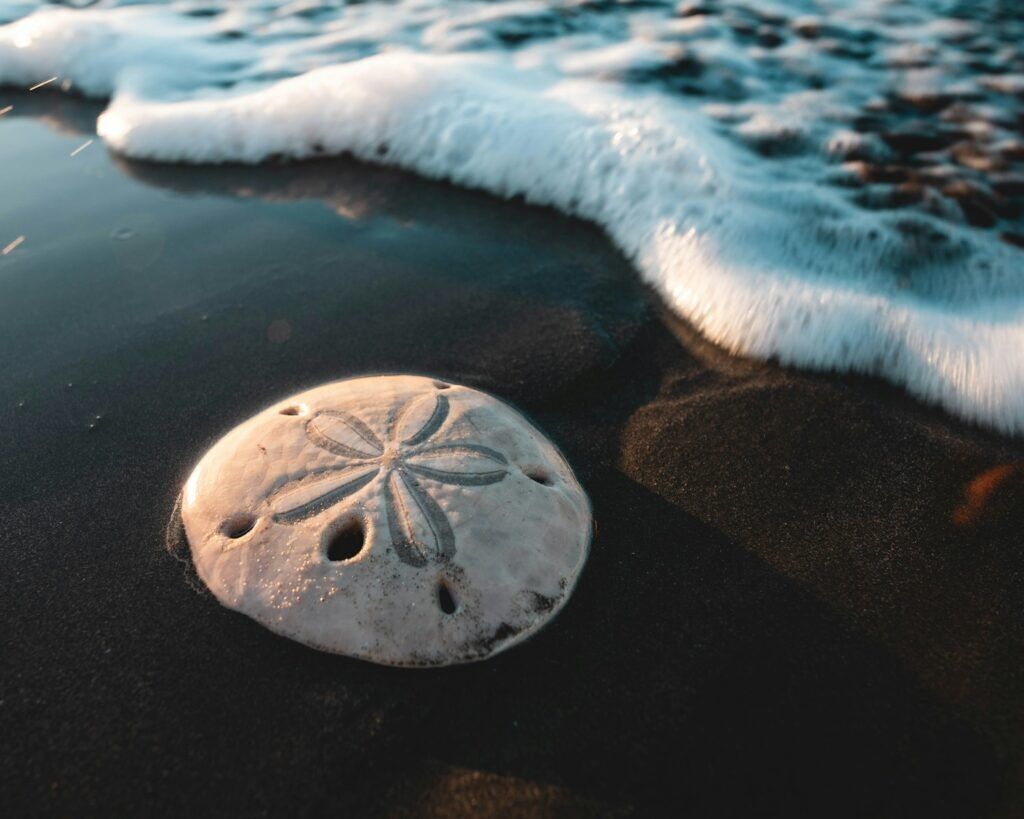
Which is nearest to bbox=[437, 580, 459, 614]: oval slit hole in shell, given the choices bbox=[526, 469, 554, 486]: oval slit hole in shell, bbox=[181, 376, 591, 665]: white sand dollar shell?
bbox=[181, 376, 591, 665]: white sand dollar shell

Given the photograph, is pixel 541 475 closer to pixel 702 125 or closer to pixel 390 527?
pixel 390 527

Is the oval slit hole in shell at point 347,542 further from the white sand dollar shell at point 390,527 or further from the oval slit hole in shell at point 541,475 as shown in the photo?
the oval slit hole in shell at point 541,475

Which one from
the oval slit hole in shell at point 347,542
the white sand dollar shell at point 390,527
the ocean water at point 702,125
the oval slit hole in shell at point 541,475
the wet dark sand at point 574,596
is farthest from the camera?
the ocean water at point 702,125

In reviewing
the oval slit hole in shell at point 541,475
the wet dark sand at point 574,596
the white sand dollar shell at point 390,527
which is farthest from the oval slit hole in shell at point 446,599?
the oval slit hole in shell at point 541,475

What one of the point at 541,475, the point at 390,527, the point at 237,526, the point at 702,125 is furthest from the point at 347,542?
the point at 702,125

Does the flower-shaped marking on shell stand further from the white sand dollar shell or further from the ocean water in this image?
the ocean water
